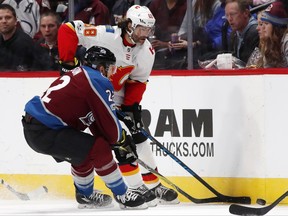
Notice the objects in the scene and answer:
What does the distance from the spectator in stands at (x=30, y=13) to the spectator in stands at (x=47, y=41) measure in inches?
2.1

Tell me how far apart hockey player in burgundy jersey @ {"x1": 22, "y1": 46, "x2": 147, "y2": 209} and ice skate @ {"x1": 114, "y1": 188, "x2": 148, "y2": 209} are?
0.11m

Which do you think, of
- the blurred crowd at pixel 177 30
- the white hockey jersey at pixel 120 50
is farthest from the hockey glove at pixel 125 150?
the blurred crowd at pixel 177 30

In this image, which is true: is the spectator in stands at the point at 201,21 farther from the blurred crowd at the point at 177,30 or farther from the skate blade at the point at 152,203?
the skate blade at the point at 152,203

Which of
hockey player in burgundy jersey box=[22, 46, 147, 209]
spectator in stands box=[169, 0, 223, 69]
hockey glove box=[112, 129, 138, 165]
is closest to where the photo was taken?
hockey player in burgundy jersey box=[22, 46, 147, 209]

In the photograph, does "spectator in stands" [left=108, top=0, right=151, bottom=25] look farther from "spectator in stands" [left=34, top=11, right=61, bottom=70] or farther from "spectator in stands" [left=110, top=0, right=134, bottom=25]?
"spectator in stands" [left=34, top=11, right=61, bottom=70]

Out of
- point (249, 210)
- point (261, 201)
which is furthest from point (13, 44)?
point (249, 210)

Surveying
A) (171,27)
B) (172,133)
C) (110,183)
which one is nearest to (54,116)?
(110,183)

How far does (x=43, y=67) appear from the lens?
7309 millimetres

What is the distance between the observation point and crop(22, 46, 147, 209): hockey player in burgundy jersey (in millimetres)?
5670

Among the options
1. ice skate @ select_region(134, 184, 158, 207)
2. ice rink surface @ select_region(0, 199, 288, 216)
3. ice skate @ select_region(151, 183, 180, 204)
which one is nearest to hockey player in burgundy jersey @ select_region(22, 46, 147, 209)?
ice rink surface @ select_region(0, 199, 288, 216)

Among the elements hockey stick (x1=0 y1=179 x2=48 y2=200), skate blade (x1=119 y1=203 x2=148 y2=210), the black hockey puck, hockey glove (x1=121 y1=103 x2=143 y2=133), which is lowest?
hockey stick (x1=0 y1=179 x2=48 y2=200)

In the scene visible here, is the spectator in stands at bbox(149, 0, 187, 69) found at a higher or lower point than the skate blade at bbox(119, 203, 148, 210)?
higher

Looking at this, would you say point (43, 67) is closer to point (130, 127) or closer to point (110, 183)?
point (130, 127)

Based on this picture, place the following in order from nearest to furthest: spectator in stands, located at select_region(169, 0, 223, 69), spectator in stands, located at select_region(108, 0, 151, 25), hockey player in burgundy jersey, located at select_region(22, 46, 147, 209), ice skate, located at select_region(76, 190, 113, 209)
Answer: hockey player in burgundy jersey, located at select_region(22, 46, 147, 209)
ice skate, located at select_region(76, 190, 113, 209)
spectator in stands, located at select_region(169, 0, 223, 69)
spectator in stands, located at select_region(108, 0, 151, 25)
